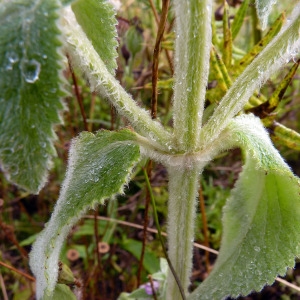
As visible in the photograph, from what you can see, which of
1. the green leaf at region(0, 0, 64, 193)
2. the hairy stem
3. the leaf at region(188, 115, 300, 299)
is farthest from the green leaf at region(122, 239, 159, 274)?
the green leaf at region(0, 0, 64, 193)

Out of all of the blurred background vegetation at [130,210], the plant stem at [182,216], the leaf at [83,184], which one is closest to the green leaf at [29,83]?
the leaf at [83,184]

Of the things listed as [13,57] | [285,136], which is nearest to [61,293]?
[13,57]

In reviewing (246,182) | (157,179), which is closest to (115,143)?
(246,182)

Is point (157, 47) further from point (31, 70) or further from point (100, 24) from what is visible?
point (31, 70)

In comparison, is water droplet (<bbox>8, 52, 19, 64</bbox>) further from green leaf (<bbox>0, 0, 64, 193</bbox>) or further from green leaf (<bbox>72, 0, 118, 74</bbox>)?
green leaf (<bbox>72, 0, 118, 74</bbox>)

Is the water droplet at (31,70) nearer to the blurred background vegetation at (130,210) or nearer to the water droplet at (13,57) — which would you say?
the water droplet at (13,57)

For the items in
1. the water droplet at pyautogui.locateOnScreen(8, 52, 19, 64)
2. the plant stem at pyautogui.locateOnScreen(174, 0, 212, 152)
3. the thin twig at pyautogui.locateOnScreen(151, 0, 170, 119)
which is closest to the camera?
the water droplet at pyautogui.locateOnScreen(8, 52, 19, 64)
